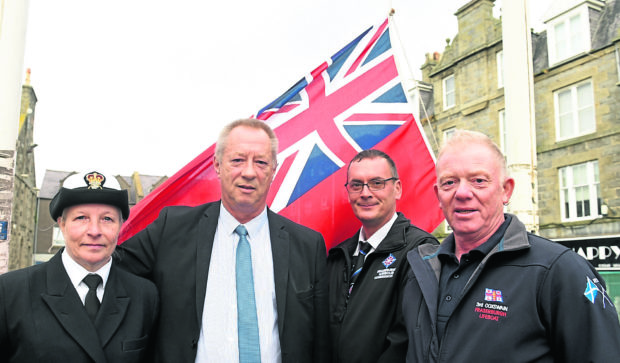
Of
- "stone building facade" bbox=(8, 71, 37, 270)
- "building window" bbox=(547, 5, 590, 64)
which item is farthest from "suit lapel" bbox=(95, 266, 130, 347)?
"stone building facade" bbox=(8, 71, 37, 270)

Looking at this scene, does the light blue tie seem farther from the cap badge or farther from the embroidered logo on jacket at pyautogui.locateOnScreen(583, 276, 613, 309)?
the embroidered logo on jacket at pyautogui.locateOnScreen(583, 276, 613, 309)

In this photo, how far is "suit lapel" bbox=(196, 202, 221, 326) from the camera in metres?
2.98

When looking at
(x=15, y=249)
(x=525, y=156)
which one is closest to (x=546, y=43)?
(x=525, y=156)

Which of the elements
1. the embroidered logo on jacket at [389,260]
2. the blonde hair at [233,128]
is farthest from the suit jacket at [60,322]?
the embroidered logo on jacket at [389,260]

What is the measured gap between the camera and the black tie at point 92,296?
2.62 metres

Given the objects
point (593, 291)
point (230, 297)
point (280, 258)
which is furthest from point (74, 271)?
point (593, 291)

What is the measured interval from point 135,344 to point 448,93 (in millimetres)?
22442

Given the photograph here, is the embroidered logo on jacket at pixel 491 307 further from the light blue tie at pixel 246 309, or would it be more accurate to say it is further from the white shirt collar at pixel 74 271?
the white shirt collar at pixel 74 271

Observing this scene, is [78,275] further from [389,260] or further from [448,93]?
[448,93]

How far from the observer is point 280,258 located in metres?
3.24

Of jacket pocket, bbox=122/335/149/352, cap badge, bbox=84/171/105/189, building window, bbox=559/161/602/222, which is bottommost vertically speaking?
jacket pocket, bbox=122/335/149/352

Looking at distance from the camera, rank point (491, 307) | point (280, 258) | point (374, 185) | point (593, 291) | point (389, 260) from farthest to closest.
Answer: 1. point (374, 185)
2. point (280, 258)
3. point (389, 260)
4. point (491, 307)
5. point (593, 291)

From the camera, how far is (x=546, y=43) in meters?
19.1

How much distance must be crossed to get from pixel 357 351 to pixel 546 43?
1965cm
